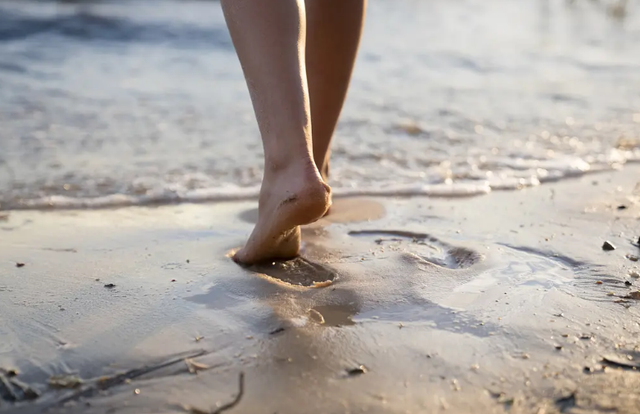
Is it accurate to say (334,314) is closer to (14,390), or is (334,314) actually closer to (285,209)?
(285,209)

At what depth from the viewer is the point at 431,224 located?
2.04m

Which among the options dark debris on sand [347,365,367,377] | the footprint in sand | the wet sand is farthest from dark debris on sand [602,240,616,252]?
dark debris on sand [347,365,367,377]

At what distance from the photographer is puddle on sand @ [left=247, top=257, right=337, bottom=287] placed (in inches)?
60.1

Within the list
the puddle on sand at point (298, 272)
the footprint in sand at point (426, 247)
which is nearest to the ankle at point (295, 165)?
the puddle on sand at point (298, 272)

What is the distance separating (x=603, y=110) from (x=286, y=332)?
11.3ft

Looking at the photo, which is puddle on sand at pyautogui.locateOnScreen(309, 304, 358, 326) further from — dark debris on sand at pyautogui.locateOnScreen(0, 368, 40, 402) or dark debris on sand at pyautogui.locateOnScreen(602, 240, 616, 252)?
dark debris on sand at pyautogui.locateOnScreen(602, 240, 616, 252)

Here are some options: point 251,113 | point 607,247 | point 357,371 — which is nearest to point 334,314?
point 357,371

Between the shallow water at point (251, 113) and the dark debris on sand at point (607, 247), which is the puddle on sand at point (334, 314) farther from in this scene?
the shallow water at point (251, 113)

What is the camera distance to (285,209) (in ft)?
4.89

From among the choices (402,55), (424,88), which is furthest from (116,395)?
(402,55)

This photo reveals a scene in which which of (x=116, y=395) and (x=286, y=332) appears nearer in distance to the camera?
(x=116, y=395)

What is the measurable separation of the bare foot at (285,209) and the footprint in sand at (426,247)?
0.98ft

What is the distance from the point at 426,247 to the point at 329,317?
22.0 inches

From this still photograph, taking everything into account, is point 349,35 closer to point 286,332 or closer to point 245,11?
point 245,11
